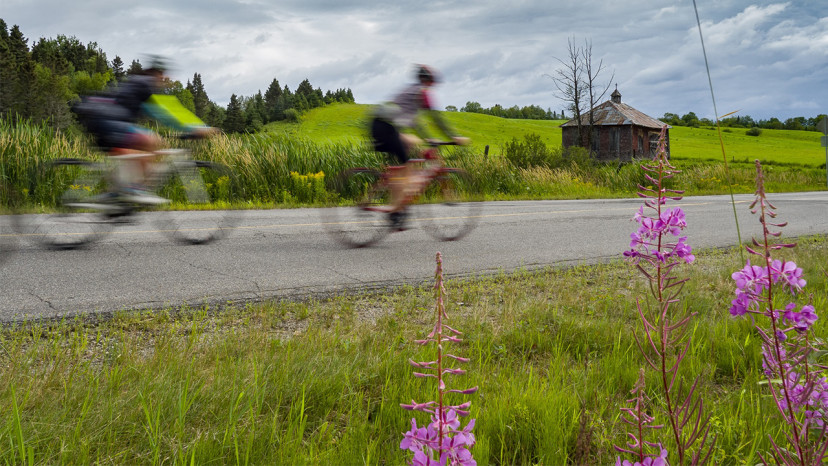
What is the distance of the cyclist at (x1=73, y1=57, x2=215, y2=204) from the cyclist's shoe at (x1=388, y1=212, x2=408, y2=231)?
295 centimetres

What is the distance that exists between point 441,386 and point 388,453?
143cm

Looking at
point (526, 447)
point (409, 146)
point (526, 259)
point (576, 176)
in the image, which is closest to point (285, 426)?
point (526, 447)

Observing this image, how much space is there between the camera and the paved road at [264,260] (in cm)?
480

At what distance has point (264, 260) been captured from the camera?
637 cm

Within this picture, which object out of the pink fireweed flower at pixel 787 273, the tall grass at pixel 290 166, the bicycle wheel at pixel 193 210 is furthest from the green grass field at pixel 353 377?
the tall grass at pixel 290 166

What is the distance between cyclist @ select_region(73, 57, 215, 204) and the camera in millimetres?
6480

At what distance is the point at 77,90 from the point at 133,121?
34.2 metres

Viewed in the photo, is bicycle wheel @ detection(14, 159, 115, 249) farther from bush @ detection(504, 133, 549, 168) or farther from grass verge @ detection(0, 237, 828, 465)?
bush @ detection(504, 133, 549, 168)

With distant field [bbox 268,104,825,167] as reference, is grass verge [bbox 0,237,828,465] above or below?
below

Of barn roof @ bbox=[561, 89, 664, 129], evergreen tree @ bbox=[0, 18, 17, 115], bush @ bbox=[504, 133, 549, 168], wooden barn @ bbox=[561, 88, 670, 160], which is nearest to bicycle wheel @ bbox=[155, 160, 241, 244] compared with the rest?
bush @ bbox=[504, 133, 549, 168]

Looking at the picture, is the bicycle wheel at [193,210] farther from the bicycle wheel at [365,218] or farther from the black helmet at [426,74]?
the black helmet at [426,74]

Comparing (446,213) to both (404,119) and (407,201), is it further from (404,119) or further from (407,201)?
(404,119)

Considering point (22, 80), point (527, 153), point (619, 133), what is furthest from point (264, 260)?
point (22, 80)

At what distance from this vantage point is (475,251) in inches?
291
